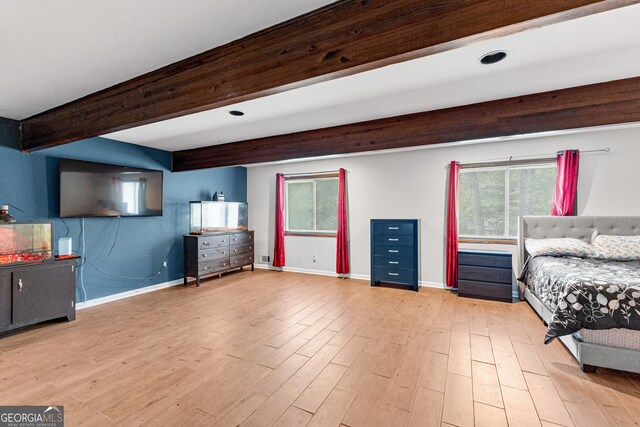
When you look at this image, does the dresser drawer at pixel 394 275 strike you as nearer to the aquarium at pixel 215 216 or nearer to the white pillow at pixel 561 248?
the white pillow at pixel 561 248

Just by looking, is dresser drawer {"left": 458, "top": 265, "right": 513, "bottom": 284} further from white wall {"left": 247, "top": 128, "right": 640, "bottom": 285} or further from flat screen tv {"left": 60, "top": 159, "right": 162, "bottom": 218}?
flat screen tv {"left": 60, "top": 159, "right": 162, "bottom": 218}

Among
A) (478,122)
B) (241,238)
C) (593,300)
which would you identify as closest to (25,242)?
(241,238)

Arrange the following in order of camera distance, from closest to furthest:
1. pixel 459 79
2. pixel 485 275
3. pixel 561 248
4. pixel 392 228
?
pixel 459 79, pixel 561 248, pixel 485 275, pixel 392 228

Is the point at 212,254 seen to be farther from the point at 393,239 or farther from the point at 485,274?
the point at 485,274

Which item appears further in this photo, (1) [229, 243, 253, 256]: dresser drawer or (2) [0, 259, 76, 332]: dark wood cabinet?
(1) [229, 243, 253, 256]: dresser drawer

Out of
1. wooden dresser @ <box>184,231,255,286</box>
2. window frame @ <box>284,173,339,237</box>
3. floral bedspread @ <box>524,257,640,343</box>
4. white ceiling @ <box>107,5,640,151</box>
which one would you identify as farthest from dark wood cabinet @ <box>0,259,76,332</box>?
floral bedspread @ <box>524,257,640,343</box>

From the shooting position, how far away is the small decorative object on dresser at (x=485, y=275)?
12.9ft

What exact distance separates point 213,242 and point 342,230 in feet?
8.00

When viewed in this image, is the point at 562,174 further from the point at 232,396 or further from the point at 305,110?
the point at 232,396

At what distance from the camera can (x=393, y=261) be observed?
4.71 meters

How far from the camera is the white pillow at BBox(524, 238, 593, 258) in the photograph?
→ 133 inches

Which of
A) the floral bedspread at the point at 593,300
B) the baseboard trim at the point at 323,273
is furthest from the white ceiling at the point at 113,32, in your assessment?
the baseboard trim at the point at 323,273

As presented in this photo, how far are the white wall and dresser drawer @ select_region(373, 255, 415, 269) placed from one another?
13.9 inches

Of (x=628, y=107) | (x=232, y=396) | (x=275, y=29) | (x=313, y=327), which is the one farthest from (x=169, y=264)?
(x=628, y=107)
